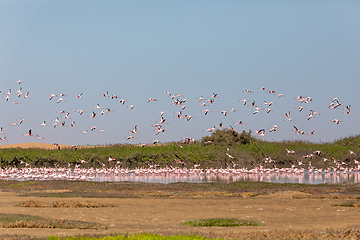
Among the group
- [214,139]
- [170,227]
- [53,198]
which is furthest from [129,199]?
[214,139]

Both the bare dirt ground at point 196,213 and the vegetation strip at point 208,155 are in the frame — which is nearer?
the bare dirt ground at point 196,213

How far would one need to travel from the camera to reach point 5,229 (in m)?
20.4

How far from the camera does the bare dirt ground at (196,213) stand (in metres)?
20.7

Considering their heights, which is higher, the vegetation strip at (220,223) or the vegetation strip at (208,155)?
the vegetation strip at (208,155)

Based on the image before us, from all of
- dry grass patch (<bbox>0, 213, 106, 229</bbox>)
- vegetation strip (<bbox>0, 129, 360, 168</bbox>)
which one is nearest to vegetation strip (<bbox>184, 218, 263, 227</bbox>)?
dry grass patch (<bbox>0, 213, 106, 229</bbox>)

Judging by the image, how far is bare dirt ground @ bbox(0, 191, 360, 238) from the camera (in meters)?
20.7

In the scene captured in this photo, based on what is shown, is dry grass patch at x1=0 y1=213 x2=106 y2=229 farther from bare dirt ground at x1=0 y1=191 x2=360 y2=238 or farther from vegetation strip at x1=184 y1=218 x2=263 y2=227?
vegetation strip at x1=184 y1=218 x2=263 y2=227

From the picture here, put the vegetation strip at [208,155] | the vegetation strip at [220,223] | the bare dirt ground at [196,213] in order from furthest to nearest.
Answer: the vegetation strip at [208,155] → the vegetation strip at [220,223] → the bare dirt ground at [196,213]

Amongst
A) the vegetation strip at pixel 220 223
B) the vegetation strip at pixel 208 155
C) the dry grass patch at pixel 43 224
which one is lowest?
the dry grass patch at pixel 43 224

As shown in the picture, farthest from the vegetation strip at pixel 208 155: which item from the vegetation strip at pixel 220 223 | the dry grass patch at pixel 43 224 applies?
the dry grass patch at pixel 43 224

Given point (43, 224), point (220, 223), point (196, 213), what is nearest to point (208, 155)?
point (196, 213)

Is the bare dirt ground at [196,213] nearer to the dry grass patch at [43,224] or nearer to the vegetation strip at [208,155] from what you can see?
the dry grass patch at [43,224]

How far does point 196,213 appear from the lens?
26578 millimetres

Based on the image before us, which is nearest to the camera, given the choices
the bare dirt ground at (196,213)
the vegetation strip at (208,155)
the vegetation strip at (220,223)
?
the bare dirt ground at (196,213)
